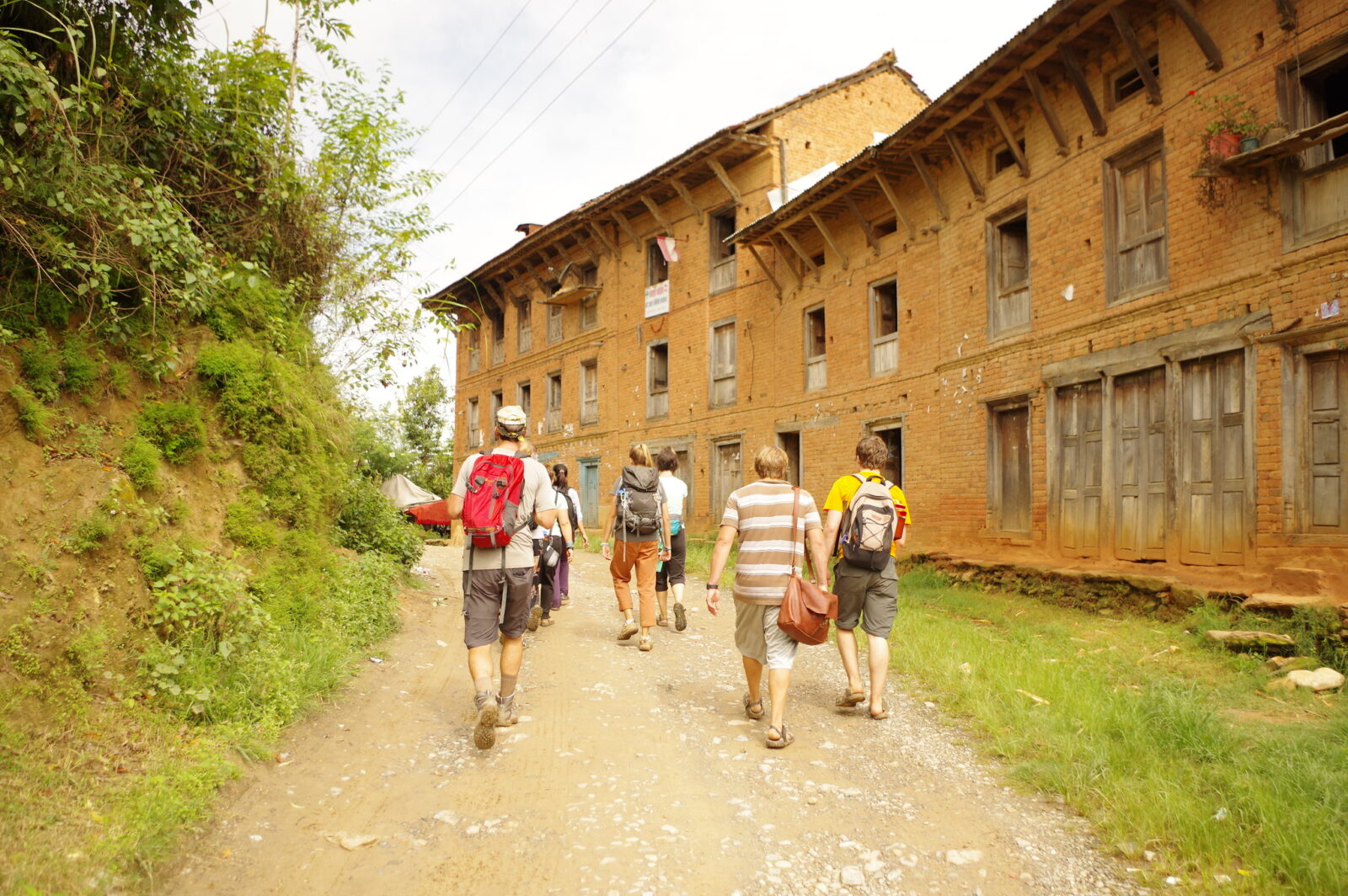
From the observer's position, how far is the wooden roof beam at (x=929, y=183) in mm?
13023

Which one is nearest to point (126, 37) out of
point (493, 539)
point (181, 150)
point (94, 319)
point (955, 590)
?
point (181, 150)

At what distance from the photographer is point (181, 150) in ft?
21.0

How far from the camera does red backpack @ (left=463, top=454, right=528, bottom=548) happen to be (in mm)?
4895

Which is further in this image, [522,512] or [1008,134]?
[1008,134]

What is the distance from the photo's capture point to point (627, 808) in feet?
13.0

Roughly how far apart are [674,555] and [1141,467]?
5.61 metres

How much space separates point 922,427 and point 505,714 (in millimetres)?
9991

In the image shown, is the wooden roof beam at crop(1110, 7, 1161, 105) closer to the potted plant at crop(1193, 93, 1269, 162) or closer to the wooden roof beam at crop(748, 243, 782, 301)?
the potted plant at crop(1193, 93, 1269, 162)

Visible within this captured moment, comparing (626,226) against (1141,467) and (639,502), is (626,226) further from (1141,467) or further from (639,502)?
(639,502)

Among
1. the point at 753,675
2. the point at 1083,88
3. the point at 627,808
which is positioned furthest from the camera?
the point at 1083,88

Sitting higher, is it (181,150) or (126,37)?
(126,37)

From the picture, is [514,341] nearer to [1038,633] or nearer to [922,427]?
[922,427]

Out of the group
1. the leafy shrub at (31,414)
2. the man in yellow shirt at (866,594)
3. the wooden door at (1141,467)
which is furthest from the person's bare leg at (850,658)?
the wooden door at (1141,467)

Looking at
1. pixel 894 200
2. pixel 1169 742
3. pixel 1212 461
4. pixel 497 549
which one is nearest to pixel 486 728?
pixel 497 549
